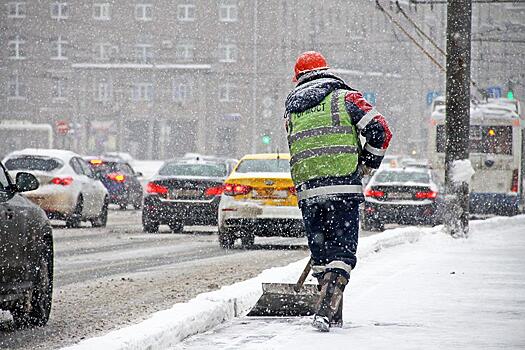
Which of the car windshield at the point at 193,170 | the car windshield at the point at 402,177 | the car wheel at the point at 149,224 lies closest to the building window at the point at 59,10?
the car windshield at the point at 402,177

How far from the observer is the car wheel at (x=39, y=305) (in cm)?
976

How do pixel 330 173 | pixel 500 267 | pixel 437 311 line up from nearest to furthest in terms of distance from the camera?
pixel 330 173, pixel 437 311, pixel 500 267

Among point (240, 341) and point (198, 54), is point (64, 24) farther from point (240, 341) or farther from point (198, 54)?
point (240, 341)

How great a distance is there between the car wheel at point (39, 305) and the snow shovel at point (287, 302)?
5.05 ft

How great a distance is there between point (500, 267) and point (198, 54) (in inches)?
3194

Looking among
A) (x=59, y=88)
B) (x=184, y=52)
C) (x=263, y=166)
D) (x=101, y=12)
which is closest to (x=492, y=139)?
(x=263, y=166)

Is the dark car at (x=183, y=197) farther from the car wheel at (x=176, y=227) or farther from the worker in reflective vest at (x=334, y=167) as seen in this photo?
the worker in reflective vest at (x=334, y=167)

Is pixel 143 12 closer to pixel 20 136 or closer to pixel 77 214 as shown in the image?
pixel 20 136

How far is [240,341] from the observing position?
7.91 meters

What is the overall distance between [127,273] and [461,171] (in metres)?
7.53

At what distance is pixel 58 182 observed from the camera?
25375 mm

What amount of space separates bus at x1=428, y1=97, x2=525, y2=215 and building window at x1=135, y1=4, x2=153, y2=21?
2349 inches

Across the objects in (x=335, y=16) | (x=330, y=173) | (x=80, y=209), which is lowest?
(x=80, y=209)

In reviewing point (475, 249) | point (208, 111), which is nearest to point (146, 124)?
point (208, 111)
